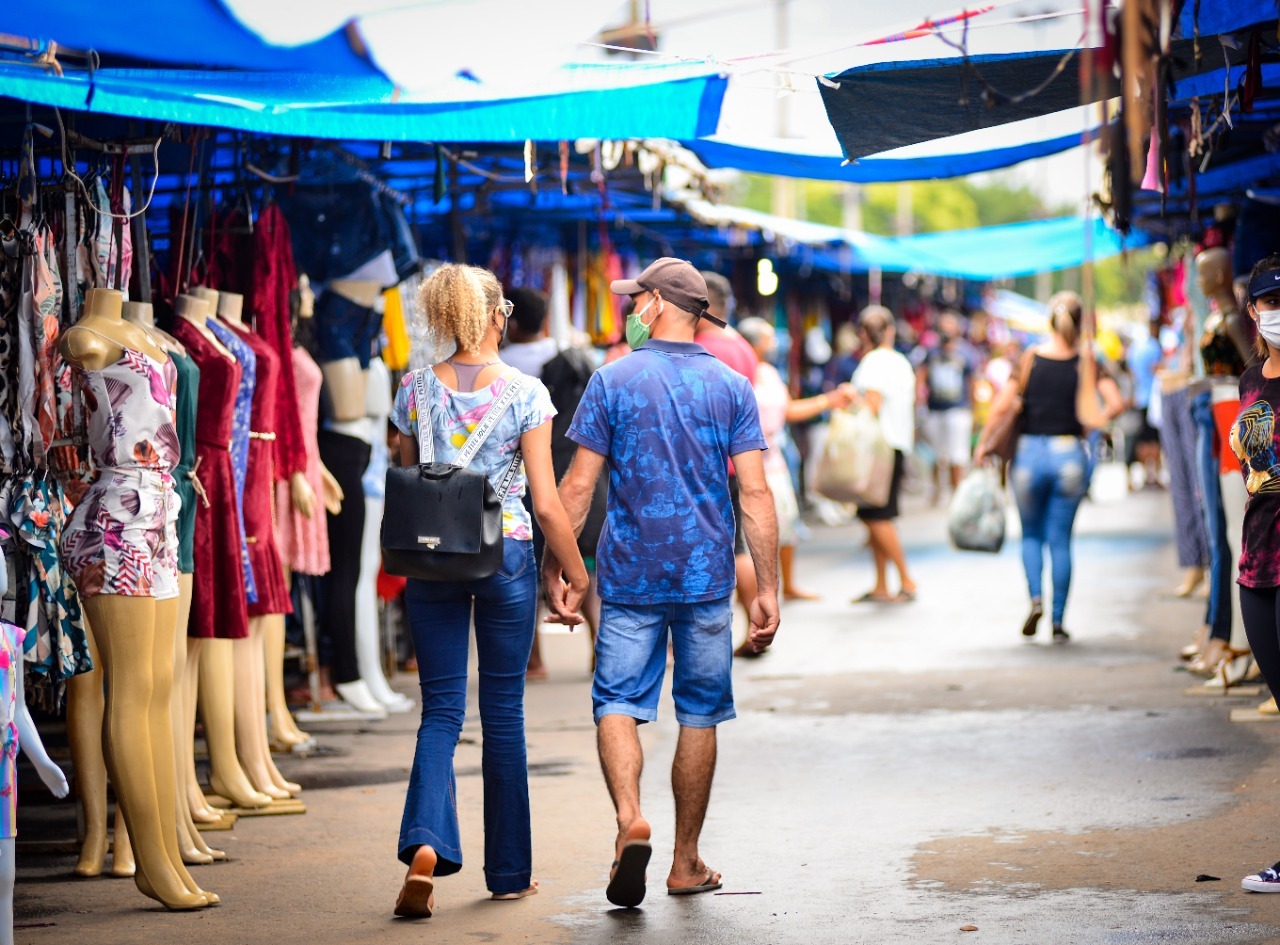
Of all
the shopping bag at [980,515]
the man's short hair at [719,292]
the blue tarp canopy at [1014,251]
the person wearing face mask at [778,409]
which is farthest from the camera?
the blue tarp canopy at [1014,251]

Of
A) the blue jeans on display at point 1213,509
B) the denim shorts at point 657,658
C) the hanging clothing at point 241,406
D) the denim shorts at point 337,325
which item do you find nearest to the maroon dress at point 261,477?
the hanging clothing at point 241,406

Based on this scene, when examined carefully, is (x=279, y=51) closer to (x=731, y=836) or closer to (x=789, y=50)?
(x=789, y=50)

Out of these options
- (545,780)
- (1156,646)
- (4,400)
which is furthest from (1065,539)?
(4,400)

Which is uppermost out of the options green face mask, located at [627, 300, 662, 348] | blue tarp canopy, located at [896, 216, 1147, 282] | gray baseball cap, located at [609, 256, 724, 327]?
blue tarp canopy, located at [896, 216, 1147, 282]

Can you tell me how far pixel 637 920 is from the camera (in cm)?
576

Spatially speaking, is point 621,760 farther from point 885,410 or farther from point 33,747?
point 885,410

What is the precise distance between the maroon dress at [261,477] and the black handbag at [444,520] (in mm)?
1906

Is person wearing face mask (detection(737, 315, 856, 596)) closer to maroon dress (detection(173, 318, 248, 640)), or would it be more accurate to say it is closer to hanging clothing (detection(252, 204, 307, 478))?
hanging clothing (detection(252, 204, 307, 478))

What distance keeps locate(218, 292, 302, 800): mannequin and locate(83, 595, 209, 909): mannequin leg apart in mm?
1692

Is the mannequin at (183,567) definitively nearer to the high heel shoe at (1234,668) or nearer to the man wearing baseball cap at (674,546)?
the man wearing baseball cap at (674,546)

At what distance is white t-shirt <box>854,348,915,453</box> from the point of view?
14625 mm

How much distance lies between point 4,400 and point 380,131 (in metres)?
1.65

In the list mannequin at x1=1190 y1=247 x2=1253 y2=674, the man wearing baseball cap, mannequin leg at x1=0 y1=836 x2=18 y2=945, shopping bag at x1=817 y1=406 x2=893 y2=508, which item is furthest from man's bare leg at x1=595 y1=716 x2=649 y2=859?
shopping bag at x1=817 y1=406 x2=893 y2=508

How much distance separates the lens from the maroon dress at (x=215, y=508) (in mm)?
7004
